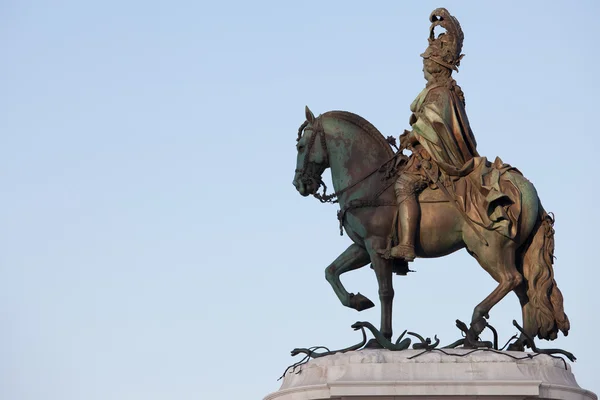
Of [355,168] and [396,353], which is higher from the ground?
[355,168]

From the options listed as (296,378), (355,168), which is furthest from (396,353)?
(355,168)

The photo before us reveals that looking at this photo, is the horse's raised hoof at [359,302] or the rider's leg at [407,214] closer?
the rider's leg at [407,214]

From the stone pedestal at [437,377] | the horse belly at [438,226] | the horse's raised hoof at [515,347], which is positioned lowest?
the stone pedestal at [437,377]

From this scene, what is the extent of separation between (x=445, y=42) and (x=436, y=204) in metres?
2.70

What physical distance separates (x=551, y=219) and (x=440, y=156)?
6.35 feet

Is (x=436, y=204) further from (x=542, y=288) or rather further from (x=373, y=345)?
(x=373, y=345)

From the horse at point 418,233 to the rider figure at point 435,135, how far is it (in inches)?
8.7

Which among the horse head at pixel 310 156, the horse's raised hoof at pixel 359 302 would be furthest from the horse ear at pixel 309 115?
the horse's raised hoof at pixel 359 302

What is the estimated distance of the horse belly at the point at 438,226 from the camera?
23.5 m

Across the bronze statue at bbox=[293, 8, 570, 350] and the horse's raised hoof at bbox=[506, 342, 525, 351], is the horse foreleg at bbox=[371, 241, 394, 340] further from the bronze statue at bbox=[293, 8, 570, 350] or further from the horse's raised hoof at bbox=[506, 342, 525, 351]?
the horse's raised hoof at bbox=[506, 342, 525, 351]

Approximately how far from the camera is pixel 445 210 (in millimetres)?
23531

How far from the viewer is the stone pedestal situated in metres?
22.1

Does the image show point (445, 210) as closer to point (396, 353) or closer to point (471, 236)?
point (471, 236)

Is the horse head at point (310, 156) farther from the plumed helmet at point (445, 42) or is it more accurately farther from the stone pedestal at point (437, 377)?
the stone pedestal at point (437, 377)
